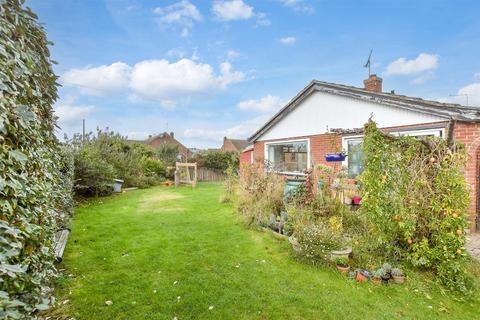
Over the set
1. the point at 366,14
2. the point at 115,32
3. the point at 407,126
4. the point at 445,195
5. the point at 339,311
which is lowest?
the point at 339,311

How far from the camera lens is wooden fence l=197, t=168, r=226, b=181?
20347 mm

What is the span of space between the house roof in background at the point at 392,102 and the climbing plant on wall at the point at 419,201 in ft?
8.14

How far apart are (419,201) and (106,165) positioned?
37.7 ft

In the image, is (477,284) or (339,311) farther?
(477,284)

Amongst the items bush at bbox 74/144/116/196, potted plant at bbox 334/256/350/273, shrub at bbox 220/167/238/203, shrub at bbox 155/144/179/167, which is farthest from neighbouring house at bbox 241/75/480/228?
shrub at bbox 155/144/179/167

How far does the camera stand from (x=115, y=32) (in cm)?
725

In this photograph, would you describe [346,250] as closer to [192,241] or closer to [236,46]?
[192,241]

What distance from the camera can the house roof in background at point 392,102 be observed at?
6.10 metres

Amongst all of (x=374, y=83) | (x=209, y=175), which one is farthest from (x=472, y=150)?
(x=209, y=175)

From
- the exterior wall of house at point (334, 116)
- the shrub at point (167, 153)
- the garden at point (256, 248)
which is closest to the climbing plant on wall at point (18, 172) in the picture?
the garden at point (256, 248)

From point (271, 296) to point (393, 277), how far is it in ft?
6.59

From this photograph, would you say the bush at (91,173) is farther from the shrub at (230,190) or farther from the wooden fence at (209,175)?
the wooden fence at (209,175)

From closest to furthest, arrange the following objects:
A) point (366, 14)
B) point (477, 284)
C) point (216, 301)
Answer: point (216, 301), point (477, 284), point (366, 14)

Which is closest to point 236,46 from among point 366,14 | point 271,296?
point 366,14
